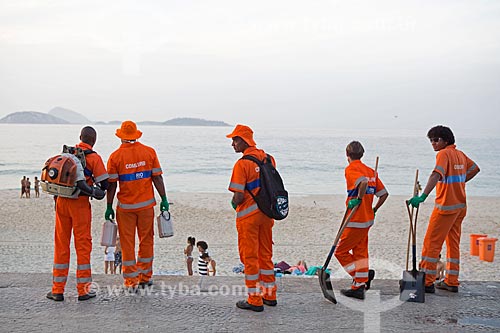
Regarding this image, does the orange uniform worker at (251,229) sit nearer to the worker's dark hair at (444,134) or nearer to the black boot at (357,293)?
the black boot at (357,293)

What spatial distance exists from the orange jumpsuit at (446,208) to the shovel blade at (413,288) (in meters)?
0.30

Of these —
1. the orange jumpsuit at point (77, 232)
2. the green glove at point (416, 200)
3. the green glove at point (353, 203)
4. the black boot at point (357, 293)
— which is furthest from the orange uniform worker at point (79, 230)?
the green glove at point (416, 200)

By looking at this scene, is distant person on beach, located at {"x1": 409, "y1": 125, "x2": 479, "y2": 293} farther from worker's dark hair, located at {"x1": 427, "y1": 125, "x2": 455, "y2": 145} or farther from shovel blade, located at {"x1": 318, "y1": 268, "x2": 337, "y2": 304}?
shovel blade, located at {"x1": 318, "y1": 268, "x2": 337, "y2": 304}

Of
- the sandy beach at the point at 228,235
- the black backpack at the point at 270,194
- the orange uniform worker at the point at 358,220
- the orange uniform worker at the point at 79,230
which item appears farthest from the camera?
the sandy beach at the point at 228,235

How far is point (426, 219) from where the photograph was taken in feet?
74.2

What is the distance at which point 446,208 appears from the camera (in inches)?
228

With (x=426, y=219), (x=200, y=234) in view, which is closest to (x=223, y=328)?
(x=200, y=234)

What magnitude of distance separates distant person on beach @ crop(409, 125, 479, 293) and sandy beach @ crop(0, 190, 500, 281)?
5.80 m

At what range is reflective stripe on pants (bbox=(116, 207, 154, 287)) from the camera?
5.68m

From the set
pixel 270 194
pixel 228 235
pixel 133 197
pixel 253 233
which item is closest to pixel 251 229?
pixel 253 233

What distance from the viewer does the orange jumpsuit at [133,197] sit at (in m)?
5.59

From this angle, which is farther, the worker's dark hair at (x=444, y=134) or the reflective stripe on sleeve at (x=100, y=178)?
the worker's dark hair at (x=444, y=134)

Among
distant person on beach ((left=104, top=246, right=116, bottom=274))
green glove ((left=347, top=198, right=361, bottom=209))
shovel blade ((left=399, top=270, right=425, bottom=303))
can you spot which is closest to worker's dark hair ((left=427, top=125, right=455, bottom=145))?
green glove ((left=347, top=198, right=361, bottom=209))

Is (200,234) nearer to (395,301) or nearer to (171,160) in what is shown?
(395,301)
